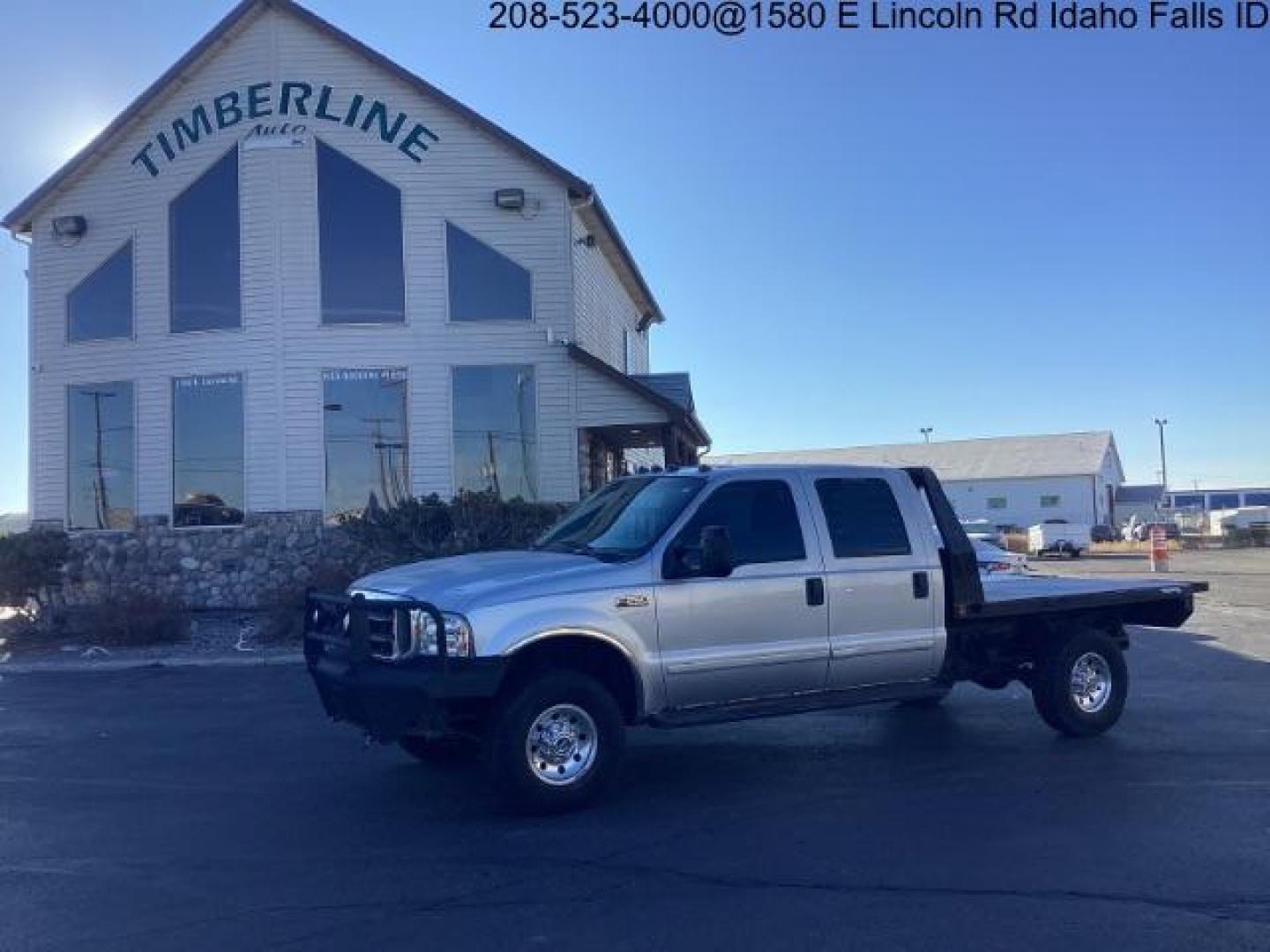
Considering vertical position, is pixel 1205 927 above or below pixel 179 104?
below

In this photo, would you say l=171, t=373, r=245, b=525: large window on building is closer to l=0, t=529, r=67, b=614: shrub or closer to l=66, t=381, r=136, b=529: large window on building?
l=66, t=381, r=136, b=529: large window on building

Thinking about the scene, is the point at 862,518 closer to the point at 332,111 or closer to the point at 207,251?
the point at 332,111

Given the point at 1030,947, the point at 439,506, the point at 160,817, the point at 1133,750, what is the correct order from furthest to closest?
the point at 439,506, the point at 1133,750, the point at 160,817, the point at 1030,947

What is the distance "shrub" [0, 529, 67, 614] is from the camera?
16656 mm

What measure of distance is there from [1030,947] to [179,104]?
19725mm

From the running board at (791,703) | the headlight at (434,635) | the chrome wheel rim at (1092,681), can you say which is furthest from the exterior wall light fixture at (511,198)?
the headlight at (434,635)

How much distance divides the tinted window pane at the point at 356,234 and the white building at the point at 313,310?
3 cm

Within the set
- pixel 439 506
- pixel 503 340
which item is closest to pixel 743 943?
pixel 439 506

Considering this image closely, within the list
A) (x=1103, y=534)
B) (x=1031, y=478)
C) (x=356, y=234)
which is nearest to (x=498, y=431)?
(x=356, y=234)

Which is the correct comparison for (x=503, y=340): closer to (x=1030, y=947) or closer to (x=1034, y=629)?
(x=1034, y=629)

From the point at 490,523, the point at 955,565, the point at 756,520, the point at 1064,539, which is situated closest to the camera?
the point at 756,520

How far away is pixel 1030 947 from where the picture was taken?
473 cm

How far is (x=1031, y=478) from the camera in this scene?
2844 inches

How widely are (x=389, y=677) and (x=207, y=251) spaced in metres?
15.1
